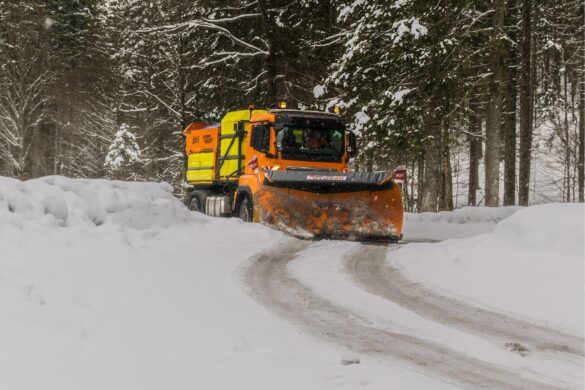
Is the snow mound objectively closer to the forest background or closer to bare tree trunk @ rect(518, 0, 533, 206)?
the forest background

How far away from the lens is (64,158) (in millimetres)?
37312

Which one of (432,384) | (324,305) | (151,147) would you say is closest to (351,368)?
(432,384)

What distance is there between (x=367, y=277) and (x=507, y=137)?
461 inches

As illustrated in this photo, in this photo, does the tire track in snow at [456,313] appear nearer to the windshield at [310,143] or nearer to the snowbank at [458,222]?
the windshield at [310,143]

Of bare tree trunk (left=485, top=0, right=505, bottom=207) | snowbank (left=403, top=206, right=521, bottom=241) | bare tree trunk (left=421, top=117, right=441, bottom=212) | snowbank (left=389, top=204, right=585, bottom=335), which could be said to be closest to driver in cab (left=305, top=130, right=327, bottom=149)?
snowbank (left=403, top=206, right=521, bottom=241)

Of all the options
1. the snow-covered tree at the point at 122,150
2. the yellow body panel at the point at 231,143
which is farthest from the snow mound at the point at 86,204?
the snow-covered tree at the point at 122,150

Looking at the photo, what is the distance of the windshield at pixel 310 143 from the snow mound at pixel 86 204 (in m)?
2.87

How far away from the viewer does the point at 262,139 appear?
13.5m

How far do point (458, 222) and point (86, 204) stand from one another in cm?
1047

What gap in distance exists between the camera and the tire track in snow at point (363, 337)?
4258 mm

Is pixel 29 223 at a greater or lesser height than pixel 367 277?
greater

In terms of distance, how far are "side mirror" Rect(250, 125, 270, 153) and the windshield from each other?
9.9 inches

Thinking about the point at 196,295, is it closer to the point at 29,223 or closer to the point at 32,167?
the point at 29,223

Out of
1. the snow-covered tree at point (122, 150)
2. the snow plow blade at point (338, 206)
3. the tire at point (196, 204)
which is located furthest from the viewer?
the snow-covered tree at point (122, 150)
